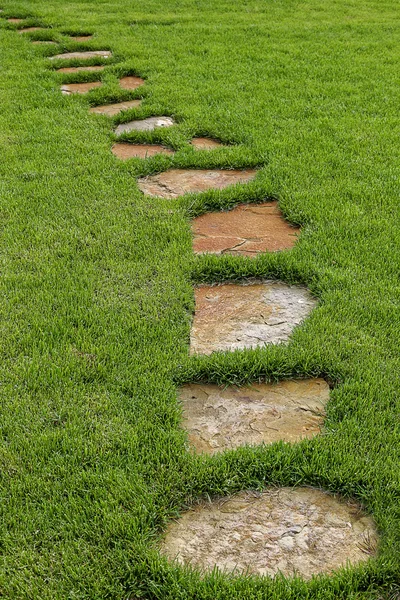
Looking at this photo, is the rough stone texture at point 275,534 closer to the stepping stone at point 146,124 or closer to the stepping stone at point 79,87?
the stepping stone at point 146,124

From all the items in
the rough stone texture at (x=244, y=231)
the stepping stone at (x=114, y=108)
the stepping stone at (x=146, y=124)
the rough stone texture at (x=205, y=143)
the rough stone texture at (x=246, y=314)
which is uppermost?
the stepping stone at (x=114, y=108)

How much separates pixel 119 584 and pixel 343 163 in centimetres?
303

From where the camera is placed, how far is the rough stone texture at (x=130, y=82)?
564 centimetres

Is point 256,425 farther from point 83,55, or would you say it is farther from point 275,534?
point 83,55

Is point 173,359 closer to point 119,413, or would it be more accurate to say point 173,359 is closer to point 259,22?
point 119,413

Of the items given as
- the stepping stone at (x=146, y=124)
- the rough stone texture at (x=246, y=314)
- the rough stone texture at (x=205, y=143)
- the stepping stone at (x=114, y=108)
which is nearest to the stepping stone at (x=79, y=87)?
the stepping stone at (x=114, y=108)

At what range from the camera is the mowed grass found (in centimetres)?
182

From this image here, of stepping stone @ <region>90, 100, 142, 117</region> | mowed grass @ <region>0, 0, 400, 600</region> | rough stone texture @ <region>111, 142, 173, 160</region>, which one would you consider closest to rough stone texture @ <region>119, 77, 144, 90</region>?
mowed grass @ <region>0, 0, 400, 600</region>

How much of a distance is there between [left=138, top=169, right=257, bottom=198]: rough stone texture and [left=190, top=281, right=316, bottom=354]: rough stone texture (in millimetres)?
1044

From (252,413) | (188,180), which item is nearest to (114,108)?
(188,180)

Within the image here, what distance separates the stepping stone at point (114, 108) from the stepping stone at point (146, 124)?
0.80ft

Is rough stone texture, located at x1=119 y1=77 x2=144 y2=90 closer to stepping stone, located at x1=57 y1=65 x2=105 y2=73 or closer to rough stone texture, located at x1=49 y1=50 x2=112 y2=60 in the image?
stepping stone, located at x1=57 y1=65 x2=105 y2=73

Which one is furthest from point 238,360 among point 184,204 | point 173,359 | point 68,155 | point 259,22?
point 259,22

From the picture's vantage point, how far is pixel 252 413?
7.50 feet
